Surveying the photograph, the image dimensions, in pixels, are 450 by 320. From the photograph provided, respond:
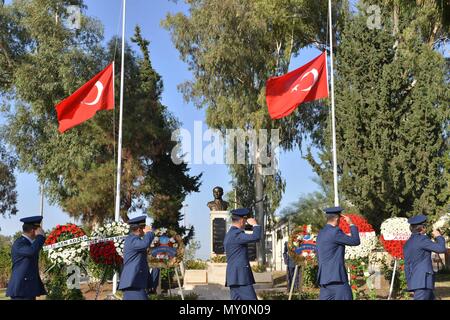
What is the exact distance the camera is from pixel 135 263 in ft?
30.4

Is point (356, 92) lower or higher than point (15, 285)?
higher

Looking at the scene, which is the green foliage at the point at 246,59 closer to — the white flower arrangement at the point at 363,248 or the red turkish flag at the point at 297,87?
the red turkish flag at the point at 297,87

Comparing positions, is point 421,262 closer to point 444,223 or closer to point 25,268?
point 25,268

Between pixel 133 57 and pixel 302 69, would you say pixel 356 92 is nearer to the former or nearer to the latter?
pixel 302 69

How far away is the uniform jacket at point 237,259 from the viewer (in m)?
9.85

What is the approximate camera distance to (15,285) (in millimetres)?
9328

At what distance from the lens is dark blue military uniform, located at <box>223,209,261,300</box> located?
32.4ft

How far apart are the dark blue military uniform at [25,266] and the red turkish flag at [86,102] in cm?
881

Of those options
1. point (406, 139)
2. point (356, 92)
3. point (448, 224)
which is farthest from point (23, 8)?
point (448, 224)

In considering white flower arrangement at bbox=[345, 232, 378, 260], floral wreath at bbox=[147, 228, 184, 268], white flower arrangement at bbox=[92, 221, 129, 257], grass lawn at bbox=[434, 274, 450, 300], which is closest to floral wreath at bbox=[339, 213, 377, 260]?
white flower arrangement at bbox=[345, 232, 378, 260]

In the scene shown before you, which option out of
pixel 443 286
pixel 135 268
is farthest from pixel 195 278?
pixel 135 268

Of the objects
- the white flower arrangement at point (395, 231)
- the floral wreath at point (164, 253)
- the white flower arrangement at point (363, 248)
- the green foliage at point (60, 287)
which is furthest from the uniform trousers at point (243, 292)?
the white flower arrangement at point (395, 231)

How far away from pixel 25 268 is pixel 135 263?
1705 mm
